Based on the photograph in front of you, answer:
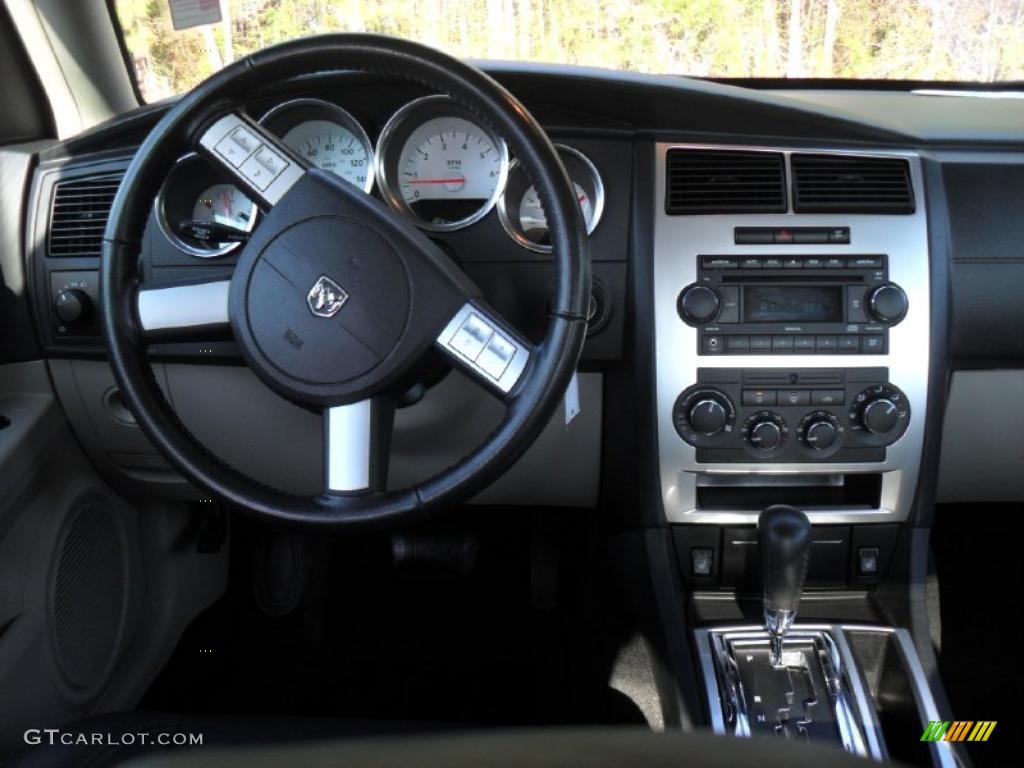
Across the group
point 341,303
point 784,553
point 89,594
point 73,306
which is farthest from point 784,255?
point 89,594

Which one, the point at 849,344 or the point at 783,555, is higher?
the point at 849,344

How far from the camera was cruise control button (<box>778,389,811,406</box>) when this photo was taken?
1.65m

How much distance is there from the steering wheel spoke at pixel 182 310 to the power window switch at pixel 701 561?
0.92m

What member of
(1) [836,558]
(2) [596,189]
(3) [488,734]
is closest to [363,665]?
(1) [836,558]

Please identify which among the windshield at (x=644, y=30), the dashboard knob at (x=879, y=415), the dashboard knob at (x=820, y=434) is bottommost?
the dashboard knob at (x=820, y=434)

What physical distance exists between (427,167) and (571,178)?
9.7 inches

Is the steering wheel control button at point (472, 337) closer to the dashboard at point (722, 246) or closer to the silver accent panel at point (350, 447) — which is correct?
the silver accent panel at point (350, 447)

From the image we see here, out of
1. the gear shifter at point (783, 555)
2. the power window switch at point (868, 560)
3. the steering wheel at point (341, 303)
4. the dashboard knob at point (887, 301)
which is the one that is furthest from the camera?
the power window switch at point (868, 560)

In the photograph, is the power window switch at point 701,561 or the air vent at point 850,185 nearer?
the air vent at point 850,185

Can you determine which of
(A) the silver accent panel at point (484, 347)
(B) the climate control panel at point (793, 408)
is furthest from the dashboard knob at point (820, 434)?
(A) the silver accent panel at point (484, 347)

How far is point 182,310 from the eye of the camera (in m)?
1.42

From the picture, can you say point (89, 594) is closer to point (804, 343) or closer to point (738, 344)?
point (738, 344)

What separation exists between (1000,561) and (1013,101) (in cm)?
108

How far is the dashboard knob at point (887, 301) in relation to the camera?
5.34 ft
